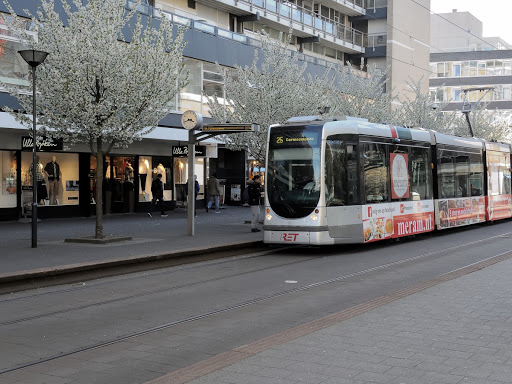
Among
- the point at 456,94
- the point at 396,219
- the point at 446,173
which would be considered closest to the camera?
the point at 396,219

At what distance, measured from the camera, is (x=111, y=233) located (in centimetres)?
2020

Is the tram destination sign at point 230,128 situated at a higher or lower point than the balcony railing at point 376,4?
lower

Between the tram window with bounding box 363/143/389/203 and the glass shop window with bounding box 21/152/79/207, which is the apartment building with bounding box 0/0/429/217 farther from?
the tram window with bounding box 363/143/389/203

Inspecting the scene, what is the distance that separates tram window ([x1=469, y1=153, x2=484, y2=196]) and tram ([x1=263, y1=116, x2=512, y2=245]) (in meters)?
4.59

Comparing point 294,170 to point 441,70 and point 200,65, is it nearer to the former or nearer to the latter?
point 200,65

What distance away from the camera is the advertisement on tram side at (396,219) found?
17.3 metres

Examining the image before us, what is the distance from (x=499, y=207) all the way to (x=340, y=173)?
13684mm

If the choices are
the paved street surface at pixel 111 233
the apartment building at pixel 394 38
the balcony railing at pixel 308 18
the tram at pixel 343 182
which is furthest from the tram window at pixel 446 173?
the apartment building at pixel 394 38

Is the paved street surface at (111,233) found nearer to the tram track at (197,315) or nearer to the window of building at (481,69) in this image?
the tram track at (197,315)

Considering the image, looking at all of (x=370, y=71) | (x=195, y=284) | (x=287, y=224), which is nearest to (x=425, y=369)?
(x=195, y=284)

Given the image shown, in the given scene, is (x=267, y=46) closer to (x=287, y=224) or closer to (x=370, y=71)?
(x=287, y=224)

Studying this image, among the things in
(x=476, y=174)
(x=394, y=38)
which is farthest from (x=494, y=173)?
(x=394, y=38)

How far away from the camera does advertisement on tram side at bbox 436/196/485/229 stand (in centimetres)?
2187

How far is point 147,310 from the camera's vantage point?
9469 mm
